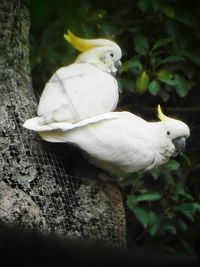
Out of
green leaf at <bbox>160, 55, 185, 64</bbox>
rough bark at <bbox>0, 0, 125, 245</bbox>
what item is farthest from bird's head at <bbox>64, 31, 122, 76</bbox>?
green leaf at <bbox>160, 55, 185, 64</bbox>

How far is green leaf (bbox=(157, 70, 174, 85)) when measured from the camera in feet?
6.13

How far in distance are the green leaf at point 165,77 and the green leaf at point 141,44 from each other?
0.30ft

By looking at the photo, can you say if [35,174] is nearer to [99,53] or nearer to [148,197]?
[99,53]

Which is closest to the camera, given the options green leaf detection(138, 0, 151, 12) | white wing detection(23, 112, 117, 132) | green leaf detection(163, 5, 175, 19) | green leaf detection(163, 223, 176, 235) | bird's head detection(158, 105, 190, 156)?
white wing detection(23, 112, 117, 132)

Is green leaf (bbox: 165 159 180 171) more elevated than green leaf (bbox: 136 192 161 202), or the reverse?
green leaf (bbox: 165 159 180 171)

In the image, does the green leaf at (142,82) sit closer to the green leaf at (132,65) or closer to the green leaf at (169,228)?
the green leaf at (132,65)

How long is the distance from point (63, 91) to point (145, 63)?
2.47ft

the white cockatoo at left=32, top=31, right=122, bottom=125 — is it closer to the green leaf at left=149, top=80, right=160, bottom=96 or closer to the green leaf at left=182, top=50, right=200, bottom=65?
the green leaf at left=149, top=80, right=160, bottom=96

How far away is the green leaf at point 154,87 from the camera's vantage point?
186cm

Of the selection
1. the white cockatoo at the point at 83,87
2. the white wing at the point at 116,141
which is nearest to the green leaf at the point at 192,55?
the white cockatoo at the point at 83,87

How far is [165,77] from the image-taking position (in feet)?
6.13

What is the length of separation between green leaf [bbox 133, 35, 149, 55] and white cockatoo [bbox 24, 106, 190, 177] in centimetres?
62

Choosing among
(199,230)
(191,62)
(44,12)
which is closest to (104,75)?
(199,230)

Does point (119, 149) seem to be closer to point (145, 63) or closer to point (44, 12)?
point (44, 12)
